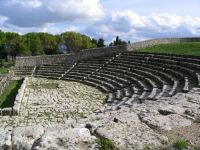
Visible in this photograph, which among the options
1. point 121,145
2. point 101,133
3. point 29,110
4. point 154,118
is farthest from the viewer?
point 29,110

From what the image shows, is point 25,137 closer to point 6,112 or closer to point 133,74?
point 6,112

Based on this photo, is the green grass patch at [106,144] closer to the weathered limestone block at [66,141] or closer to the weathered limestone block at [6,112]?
the weathered limestone block at [66,141]

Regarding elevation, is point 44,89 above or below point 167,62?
below

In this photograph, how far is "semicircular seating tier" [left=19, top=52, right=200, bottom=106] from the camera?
17469 mm

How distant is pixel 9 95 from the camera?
73.8 ft

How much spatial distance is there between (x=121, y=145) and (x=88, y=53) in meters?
28.9

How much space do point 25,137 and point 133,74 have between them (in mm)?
18522

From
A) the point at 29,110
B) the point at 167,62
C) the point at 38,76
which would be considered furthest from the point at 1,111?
the point at 38,76

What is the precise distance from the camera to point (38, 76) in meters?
32.8

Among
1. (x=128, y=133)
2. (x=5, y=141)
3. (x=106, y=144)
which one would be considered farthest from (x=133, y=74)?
(x=106, y=144)

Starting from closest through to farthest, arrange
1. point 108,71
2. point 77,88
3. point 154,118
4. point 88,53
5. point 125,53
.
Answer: point 154,118, point 77,88, point 108,71, point 125,53, point 88,53

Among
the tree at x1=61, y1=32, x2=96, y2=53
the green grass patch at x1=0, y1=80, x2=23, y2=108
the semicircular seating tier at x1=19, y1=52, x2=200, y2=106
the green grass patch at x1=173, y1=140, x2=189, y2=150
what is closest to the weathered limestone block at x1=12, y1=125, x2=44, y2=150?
the green grass patch at x1=173, y1=140, x2=189, y2=150

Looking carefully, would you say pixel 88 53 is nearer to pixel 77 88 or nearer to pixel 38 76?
pixel 38 76

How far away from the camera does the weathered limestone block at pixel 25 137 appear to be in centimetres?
570
